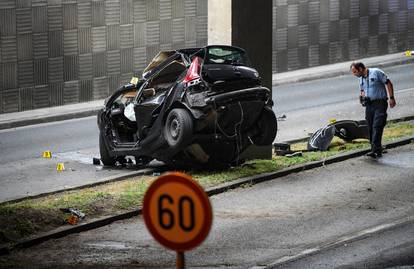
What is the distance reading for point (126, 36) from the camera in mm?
26906

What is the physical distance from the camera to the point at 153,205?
8.67 metres

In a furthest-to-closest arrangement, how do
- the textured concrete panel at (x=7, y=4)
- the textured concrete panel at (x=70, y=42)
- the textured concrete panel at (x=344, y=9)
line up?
the textured concrete panel at (x=344, y=9)
the textured concrete panel at (x=70, y=42)
the textured concrete panel at (x=7, y=4)

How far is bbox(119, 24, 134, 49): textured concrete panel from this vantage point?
26812mm

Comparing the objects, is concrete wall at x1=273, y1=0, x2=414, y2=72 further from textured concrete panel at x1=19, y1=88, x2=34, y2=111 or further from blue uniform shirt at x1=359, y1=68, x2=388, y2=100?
blue uniform shirt at x1=359, y1=68, x2=388, y2=100

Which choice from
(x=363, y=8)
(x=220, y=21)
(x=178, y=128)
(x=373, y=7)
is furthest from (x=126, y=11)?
(x=178, y=128)

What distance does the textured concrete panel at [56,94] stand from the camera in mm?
→ 25605

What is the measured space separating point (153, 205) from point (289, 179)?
8.82 m

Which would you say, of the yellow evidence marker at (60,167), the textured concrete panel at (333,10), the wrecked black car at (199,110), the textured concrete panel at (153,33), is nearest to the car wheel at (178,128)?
the wrecked black car at (199,110)

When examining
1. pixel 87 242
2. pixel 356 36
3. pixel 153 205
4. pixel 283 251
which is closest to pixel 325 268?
pixel 283 251

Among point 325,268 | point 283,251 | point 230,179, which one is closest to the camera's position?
point 325,268

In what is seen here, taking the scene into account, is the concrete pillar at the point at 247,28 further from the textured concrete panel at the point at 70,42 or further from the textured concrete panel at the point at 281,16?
the textured concrete panel at the point at 281,16

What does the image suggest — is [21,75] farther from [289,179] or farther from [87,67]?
[289,179]

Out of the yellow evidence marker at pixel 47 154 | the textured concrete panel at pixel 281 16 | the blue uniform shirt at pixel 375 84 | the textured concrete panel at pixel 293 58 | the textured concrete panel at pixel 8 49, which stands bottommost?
the yellow evidence marker at pixel 47 154

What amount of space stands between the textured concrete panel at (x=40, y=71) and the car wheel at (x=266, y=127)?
8619mm
